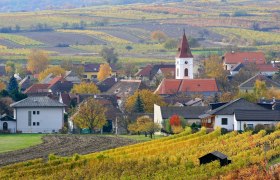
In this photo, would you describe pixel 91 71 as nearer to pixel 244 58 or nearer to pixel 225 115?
pixel 244 58

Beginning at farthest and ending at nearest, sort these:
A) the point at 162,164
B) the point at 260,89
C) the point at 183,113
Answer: the point at 260,89 → the point at 183,113 → the point at 162,164

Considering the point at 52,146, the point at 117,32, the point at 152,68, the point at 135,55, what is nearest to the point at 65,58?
the point at 135,55

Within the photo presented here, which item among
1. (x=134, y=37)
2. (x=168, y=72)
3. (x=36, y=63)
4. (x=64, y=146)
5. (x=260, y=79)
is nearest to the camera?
(x=64, y=146)

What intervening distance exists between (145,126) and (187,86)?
28464 millimetres

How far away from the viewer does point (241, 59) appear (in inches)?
5017

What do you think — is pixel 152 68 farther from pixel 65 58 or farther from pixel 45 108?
pixel 45 108

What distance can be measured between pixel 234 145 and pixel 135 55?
105 meters

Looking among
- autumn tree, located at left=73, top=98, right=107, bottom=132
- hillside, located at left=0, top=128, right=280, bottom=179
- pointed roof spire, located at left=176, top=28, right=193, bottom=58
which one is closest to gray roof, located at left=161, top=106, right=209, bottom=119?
autumn tree, located at left=73, top=98, right=107, bottom=132

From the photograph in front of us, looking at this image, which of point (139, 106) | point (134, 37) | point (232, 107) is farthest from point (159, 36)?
point (232, 107)

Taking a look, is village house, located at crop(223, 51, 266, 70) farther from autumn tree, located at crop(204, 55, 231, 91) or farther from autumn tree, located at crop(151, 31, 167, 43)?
autumn tree, located at crop(151, 31, 167, 43)

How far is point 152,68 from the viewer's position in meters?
119

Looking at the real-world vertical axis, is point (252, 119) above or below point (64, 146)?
above

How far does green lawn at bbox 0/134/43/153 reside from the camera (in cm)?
5416

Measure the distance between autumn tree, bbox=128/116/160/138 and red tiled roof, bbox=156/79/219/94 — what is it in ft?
72.9
